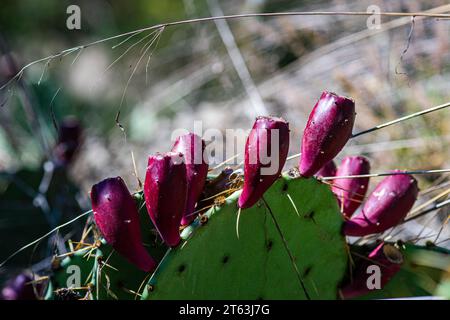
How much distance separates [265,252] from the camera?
128 cm

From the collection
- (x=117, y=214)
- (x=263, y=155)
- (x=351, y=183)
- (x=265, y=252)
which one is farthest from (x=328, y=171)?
(x=117, y=214)

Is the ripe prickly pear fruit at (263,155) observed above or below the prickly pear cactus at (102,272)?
above

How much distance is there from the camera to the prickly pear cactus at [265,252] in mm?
1149

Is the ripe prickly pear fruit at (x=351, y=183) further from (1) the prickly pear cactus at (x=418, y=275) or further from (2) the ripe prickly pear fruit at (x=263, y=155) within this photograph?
(2) the ripe prickly pear fruit at (x=263, y=155)

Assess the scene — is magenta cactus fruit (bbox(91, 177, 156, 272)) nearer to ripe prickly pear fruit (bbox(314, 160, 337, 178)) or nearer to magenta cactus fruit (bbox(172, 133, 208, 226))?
magenta cactus fruit (bbox(172, 133, 208, 226))

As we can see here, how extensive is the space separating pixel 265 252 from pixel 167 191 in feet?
0.85

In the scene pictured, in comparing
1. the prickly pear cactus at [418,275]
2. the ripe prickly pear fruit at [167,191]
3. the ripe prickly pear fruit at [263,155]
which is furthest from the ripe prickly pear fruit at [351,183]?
the ripe prickly pear fruit at [167,191]

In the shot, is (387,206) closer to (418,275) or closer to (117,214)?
(418,275)

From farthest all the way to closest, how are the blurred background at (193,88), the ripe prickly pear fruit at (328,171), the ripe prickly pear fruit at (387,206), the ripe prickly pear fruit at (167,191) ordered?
the blurred background at (193,88) → the ripe prickly pear fruit at (328,171) → the ripe prickly pear fruit at (387,206) → the ripe prickly pear fruit at (167,191)

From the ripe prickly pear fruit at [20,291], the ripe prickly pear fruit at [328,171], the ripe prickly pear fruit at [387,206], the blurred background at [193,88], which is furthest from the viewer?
the blurred background at [193,88]

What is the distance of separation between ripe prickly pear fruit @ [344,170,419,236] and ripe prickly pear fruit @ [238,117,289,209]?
0.29 meters

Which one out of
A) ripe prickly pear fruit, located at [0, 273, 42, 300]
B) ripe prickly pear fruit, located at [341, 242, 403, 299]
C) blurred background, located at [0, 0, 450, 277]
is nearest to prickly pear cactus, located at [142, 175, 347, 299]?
ripe prickly pear fruit, located at [341, 242, 403, 299]

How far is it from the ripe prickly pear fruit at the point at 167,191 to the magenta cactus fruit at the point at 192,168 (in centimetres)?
10
